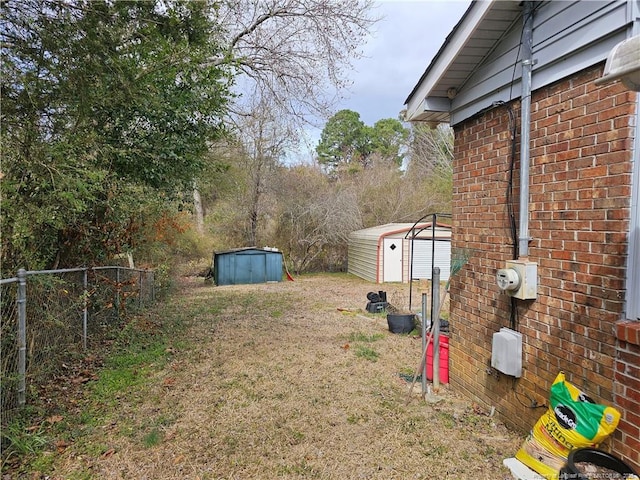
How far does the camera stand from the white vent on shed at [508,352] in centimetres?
308

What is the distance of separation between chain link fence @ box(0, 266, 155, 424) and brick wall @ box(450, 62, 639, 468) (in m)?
4.11

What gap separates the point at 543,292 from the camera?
2.88 metres

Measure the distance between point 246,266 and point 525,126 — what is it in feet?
43.8

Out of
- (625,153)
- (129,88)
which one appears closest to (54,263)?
(129,88)

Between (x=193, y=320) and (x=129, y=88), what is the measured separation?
16.9 feet

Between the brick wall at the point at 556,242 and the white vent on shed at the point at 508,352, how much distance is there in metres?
0.06

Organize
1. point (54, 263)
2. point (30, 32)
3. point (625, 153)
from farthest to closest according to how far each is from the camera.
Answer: point (54, 263)
point (30, 32)
point (625, 153)

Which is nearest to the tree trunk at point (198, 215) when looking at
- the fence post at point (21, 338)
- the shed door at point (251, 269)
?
the shed door at point (251, 269)

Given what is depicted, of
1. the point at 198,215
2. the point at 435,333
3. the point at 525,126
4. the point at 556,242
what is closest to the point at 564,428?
the point at 556,242

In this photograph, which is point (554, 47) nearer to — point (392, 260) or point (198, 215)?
point (392, 260)

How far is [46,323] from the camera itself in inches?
159

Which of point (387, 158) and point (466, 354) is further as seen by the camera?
point (387, 158)

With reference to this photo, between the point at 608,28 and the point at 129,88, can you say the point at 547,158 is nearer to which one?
the point at 608,28

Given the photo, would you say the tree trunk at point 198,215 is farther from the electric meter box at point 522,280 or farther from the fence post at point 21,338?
the electric meter box at point 522,280
